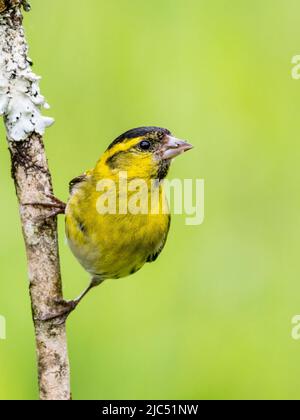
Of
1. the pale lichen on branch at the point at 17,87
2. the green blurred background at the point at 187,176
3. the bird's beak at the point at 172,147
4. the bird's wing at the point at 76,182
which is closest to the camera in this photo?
the pale lichen on branch at the point at 17,87

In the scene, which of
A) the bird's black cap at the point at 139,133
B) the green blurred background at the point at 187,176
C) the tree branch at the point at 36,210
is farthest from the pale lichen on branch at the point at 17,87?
the green blurred background at the point at 187,176

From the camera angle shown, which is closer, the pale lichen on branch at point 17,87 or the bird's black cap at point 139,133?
the pale lichen on branch at point 17,87

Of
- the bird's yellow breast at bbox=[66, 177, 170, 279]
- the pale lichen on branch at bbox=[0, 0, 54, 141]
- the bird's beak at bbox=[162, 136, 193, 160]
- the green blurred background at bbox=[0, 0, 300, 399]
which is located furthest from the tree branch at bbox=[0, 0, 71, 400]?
the green blurred background at bbox=[0, 0, 300, 399]

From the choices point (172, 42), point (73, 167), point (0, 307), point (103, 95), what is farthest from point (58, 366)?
point (172, 42)

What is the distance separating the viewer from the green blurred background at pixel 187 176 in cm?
598

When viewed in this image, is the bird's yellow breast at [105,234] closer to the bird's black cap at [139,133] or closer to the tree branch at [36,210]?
the bird's black cap at [139,133]

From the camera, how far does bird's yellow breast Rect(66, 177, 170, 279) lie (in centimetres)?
455

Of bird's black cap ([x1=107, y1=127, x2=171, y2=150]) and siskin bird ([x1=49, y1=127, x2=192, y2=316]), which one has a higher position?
bird's black cap ([x1=107, y1=127, x2=171, y2=150])

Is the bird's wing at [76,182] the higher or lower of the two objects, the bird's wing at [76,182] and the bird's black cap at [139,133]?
the lower

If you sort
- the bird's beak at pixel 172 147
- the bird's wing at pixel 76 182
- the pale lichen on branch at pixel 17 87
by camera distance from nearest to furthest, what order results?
the pale lichen on branch at pixel 17 87 < the bird's beak at pixel 172 147 < the bird's wing at pixel 76 182

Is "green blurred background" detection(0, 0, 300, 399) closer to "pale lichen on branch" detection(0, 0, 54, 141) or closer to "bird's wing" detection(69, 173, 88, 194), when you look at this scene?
A: "bird's wing" detection(69, 173, 88, 194)

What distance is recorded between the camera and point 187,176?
686cm

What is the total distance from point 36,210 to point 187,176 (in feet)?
10.8
